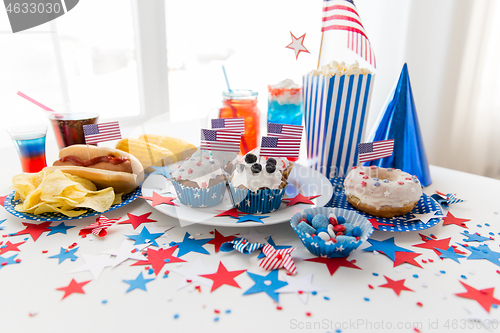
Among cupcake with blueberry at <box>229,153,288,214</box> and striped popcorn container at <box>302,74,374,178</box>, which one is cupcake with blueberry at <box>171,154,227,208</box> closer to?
cupcake with blueberry at <box>229,153,288,214</box>

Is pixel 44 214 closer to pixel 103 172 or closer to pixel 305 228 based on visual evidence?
pixel 103 172

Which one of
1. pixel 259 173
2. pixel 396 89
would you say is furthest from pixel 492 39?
pixel 259 173

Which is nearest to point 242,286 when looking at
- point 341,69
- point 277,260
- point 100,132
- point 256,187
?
point 277,260

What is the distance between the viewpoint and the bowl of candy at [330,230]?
0.88 meters

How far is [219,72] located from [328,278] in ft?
8.84

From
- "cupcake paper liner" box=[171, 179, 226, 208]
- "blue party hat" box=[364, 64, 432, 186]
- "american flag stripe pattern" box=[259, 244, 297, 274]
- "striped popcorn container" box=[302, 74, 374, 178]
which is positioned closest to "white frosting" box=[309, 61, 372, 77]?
"striped popcorn container" box=[302, 74, 374, 178]

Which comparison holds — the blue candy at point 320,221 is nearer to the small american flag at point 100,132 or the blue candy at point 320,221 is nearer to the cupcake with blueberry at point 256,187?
the cupcake with blueberry at point 256,187

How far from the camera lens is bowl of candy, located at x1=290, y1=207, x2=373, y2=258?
2.90 ft

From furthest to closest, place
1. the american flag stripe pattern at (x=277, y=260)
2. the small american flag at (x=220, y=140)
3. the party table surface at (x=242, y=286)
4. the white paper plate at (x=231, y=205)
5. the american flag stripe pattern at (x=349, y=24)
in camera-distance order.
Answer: the american flag stripe pattern at (x=349, y=24), the small american flag at (x=220, y=140), the white paper plate at (x=231, y=205), the american flag stripe pattern at (x=277, y=260), the party table surface at (x=242, y=286)

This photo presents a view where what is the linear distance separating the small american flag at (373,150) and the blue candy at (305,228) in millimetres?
389

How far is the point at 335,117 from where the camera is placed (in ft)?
4.74

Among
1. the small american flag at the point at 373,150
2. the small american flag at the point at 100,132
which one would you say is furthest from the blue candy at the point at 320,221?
the small american flag at the point at 100,132

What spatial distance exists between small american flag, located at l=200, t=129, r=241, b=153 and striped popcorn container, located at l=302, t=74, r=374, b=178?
1.44 ft

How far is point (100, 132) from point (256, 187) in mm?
658
